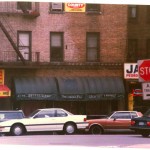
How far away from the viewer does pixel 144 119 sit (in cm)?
2567

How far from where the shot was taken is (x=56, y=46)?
37.5 metres

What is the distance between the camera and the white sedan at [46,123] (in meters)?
29.2

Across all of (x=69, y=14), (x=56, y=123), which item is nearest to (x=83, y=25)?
(x=69, y=14)

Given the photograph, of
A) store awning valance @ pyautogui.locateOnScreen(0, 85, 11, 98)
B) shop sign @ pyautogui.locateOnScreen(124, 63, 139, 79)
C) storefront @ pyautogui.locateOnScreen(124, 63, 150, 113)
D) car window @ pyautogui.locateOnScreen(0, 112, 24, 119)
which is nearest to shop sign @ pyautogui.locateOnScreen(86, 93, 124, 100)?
storefront @ pyautogui.locateOnScreen(124, 63, 150, 113)

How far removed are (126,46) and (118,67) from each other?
1.64 metres

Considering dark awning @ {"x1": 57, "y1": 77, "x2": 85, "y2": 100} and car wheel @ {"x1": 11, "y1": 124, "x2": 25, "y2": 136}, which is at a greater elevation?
dark awning @ {"x1": 57, "y1": 77, "x2": 85, "y2": 100}

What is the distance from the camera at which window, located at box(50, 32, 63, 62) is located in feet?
123

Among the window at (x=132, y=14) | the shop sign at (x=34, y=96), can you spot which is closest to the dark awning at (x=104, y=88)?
the shop sign at (x=34, y=96)

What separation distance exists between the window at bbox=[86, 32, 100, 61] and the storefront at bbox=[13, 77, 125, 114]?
4.91ft

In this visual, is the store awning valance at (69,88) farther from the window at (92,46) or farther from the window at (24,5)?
the window at (24,5)

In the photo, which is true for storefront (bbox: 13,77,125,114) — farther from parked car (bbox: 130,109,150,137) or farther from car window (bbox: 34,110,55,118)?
parked car (bbox: 130,109,150,137)

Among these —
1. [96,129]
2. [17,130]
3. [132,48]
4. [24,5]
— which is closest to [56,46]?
[24,5]

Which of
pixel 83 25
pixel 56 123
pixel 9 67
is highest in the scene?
pixel 83 25

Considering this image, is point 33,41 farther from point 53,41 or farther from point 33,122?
point 33,122
